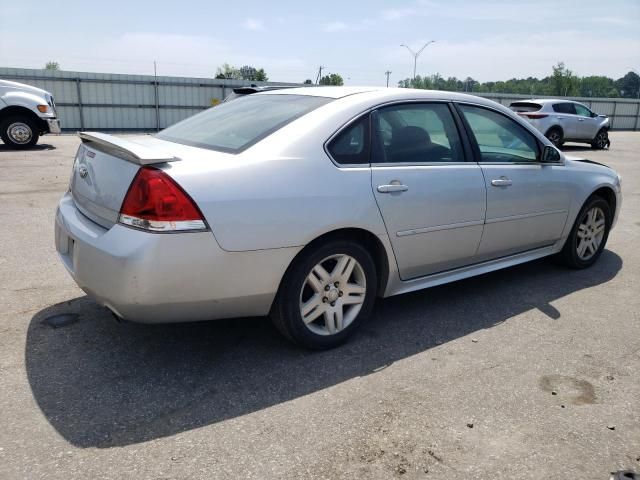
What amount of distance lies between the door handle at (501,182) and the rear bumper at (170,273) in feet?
5.88


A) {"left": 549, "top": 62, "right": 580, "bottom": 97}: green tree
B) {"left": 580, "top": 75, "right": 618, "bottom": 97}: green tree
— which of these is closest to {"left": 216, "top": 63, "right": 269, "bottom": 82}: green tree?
{"left": 549, "top": 62, "right": 580, "bottom": 97}: green tree

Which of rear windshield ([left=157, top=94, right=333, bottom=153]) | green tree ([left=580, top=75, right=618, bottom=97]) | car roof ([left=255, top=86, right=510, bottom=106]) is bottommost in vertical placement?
rear windshield ([left=157, top=94, right=333, bottom=153])

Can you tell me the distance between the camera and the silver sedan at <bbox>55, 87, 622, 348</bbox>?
273 centimetres

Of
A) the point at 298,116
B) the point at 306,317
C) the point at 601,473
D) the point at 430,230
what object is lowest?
the point at 601,473

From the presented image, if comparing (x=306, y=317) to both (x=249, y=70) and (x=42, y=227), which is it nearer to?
(x=42, y=227)

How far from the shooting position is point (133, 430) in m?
2.51

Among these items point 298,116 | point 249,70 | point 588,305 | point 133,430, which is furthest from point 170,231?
point 249,70

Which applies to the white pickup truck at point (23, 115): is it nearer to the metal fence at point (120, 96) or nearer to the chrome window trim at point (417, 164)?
the metal fence at point (120, 96)

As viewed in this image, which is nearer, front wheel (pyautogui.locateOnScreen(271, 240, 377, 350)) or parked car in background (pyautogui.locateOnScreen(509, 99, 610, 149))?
front wheel (pyautogui.locateOnScreen(271, 240, 377, 350))

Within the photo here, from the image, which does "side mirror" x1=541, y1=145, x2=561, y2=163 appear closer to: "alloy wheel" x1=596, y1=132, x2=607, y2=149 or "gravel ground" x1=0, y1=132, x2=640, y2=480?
"gravel ground" x1=0, y1=132, x2=640, y2=480

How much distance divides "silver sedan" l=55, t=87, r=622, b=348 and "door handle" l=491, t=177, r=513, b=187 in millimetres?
14

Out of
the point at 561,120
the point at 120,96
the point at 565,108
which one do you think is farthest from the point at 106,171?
the point at 120,96

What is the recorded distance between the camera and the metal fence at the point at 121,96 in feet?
69.2

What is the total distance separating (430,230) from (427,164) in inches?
17.2
